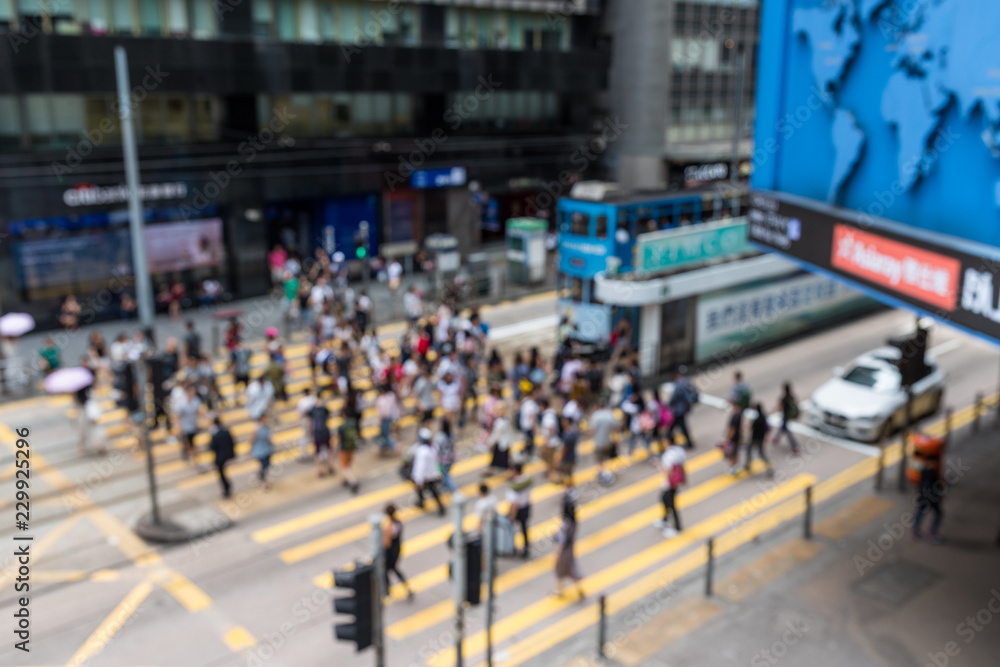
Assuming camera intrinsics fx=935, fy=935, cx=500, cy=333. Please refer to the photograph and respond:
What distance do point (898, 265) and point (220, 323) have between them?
20.6 m

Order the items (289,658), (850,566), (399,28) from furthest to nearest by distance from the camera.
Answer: (399,28) < (850,566) < (289,658)

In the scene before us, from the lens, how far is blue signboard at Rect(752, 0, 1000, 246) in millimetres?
10094

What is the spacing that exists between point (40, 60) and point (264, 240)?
26.6ft

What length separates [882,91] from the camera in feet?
37.7

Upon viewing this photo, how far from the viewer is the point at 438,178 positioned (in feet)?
109

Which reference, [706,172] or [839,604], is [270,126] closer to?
[706,172]

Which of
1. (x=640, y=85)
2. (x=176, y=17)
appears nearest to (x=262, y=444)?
(x=176, y=17)

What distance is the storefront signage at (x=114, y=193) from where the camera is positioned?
81.2ft

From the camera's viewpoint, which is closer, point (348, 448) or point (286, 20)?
point (348, 448)

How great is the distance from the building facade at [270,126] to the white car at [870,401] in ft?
51.4

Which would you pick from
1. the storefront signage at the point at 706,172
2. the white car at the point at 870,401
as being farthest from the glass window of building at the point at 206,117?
the storefront signage at the point at 706,172

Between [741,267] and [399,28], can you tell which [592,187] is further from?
[399,28]

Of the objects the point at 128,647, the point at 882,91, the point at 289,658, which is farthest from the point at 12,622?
the point at 882,91

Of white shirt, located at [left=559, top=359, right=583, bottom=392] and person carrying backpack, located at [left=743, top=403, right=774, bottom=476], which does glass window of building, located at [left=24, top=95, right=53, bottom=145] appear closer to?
white shirt, located at [left=559, top=359, right=583, bottom=392]
